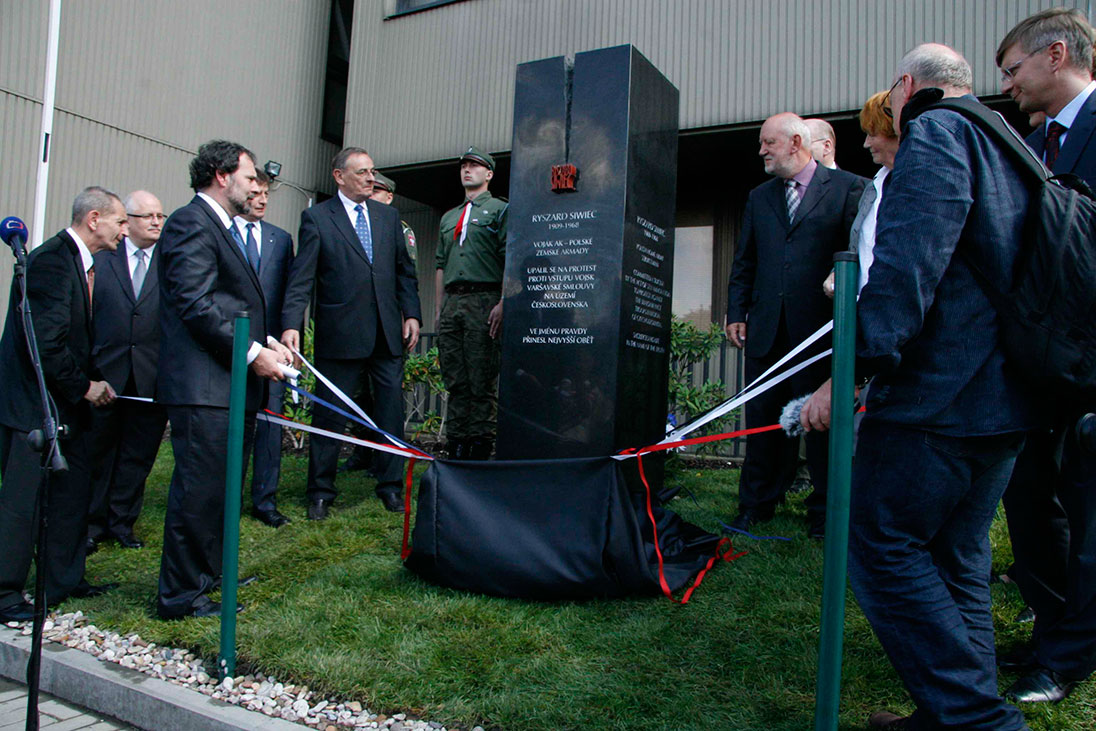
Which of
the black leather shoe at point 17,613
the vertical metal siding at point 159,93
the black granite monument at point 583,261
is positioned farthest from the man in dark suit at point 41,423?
the vertical metal siding at point 159,93

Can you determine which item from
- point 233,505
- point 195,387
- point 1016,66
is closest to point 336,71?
point 195,387

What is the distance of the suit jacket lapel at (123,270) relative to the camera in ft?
15.9

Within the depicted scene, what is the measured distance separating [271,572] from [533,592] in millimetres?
1443

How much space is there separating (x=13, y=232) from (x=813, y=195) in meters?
3.64

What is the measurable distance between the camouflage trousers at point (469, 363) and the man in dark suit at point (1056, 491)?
11.9ft

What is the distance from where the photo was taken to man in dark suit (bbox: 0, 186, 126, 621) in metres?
3.43

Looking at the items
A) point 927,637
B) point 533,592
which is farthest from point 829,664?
point 533,592

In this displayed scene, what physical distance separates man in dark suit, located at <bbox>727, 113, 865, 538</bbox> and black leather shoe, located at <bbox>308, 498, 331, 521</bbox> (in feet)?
8.23

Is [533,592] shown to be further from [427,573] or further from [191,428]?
[191,428]

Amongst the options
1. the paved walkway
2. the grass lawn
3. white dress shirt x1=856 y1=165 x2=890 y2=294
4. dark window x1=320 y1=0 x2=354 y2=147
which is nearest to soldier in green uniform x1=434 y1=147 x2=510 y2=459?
the grass lawn

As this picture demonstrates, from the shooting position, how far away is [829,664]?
1.82m

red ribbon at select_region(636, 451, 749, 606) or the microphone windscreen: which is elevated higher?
the microphone windscreen

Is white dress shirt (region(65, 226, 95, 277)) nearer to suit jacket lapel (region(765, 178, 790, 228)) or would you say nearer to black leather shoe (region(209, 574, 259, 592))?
black leather shoe (region(209, 574, 259, 592))

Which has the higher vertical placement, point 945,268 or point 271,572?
point 945,268
